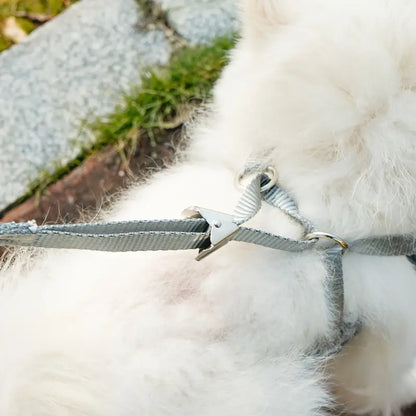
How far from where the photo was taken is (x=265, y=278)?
1170mm

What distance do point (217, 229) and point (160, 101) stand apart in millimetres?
1369

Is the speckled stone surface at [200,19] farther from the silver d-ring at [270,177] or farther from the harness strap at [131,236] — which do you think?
the harness strap at [131,236]

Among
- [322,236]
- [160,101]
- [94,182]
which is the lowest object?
[94,182]

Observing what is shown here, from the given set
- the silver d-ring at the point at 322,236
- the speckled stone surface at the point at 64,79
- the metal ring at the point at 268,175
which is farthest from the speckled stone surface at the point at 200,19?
the silver d-ring at the point at 322,236

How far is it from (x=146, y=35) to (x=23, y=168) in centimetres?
78

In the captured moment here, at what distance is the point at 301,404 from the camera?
1170mm

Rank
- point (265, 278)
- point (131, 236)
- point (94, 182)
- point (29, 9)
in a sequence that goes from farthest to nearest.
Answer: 1. point (29, 9)
2. point (94, 182)
3. point (265, 278)
4. point (131, 236)

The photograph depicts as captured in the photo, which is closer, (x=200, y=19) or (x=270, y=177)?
(x=270, y=177)

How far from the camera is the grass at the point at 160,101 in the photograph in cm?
235

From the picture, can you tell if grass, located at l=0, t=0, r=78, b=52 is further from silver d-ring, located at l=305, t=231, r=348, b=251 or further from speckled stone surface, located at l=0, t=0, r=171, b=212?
silver d-ring, located at l=305, t=231, r=348, b=251

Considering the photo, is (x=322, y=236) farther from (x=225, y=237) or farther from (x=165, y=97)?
(x=165, y=97)

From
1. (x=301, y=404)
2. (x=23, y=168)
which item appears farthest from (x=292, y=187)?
(x=23, y=168)

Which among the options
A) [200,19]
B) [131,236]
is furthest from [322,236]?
[200,19]

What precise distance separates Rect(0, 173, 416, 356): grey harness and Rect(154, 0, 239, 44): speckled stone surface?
144cm
